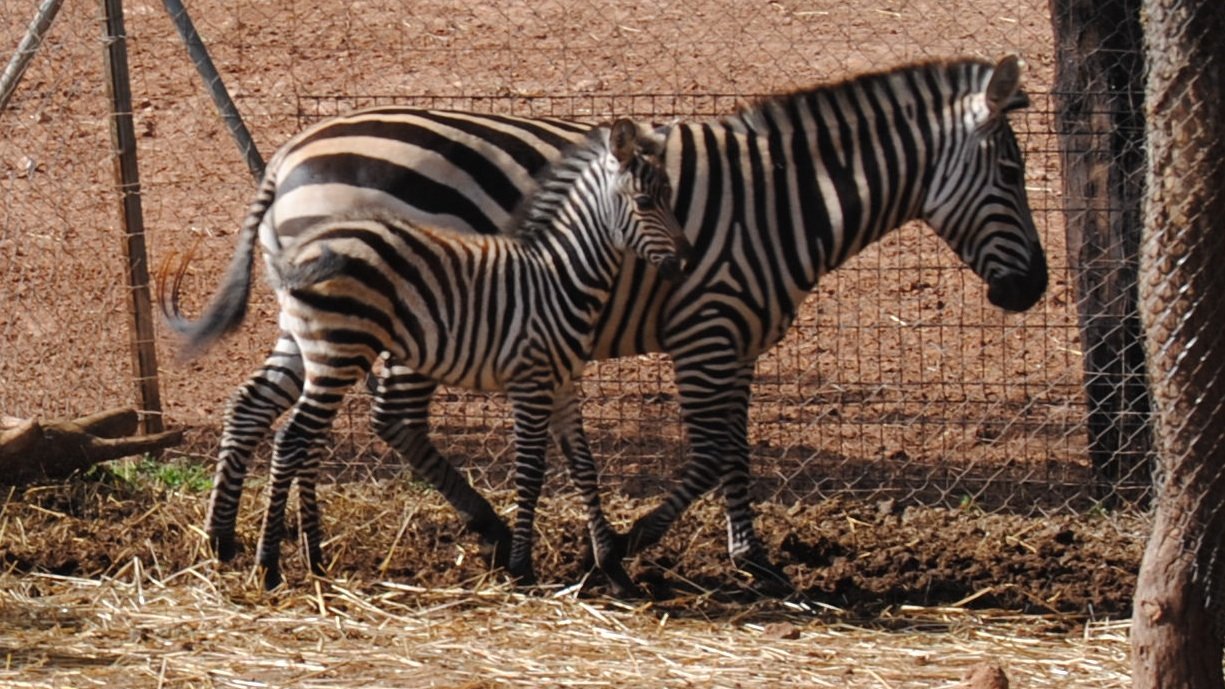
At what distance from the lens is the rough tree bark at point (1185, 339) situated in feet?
14.0

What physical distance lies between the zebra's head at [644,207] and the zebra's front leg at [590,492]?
687mm

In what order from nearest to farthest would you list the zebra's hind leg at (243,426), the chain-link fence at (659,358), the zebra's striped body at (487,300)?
the zebra's striped body at (487,300)
the zebra's hind leg at (243,426)
the chain-link fence at (659,358)

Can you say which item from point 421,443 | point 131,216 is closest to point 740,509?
point 421,443

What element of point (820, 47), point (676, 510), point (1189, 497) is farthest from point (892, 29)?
point (1189, 497)

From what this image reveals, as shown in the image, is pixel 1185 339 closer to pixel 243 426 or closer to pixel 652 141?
pixel 652 141

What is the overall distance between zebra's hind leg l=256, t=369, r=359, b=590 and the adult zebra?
0.30 m

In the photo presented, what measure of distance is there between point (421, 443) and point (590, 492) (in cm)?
79

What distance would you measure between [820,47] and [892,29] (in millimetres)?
595

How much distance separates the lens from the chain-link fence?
8.18 meters

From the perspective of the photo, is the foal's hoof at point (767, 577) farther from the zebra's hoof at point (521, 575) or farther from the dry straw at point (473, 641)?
the zebra's hoof at point (521, 575)

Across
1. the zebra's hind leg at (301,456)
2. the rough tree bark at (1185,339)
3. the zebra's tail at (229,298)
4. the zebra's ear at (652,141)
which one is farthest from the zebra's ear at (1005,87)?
the zebra's tail at (229,298)

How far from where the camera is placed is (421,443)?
7102mm

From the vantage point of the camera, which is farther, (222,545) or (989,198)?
(989,198)

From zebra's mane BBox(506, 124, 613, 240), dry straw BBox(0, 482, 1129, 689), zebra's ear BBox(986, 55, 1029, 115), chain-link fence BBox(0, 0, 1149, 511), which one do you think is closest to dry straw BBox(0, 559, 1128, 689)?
dry straw BBox(0, 482, 1129, 689)
